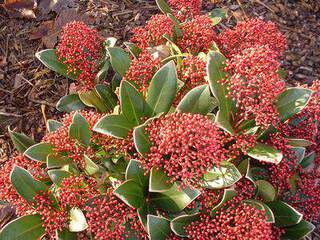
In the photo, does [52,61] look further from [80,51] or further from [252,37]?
[252,37]

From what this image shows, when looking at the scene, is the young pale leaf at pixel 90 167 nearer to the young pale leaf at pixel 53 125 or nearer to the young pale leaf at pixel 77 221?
the young pale leaf at pixel 77 221

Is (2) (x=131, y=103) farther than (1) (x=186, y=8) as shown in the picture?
No

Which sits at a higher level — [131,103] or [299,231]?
[131,103]

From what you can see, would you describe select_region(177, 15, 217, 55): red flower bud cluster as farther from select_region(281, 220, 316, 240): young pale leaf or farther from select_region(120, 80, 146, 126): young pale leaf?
select_region(281, 220, 316, 240): young pale leaf

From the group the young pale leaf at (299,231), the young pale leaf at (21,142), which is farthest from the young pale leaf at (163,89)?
the young pale leaf at (299,231)

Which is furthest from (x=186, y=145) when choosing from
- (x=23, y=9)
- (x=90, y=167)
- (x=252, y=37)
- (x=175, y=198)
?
(x=23, y=9)

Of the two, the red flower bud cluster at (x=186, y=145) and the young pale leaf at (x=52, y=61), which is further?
the young pale leaf at (x=52, y=61)

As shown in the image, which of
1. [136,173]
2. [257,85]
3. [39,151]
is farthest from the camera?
[39,151]
